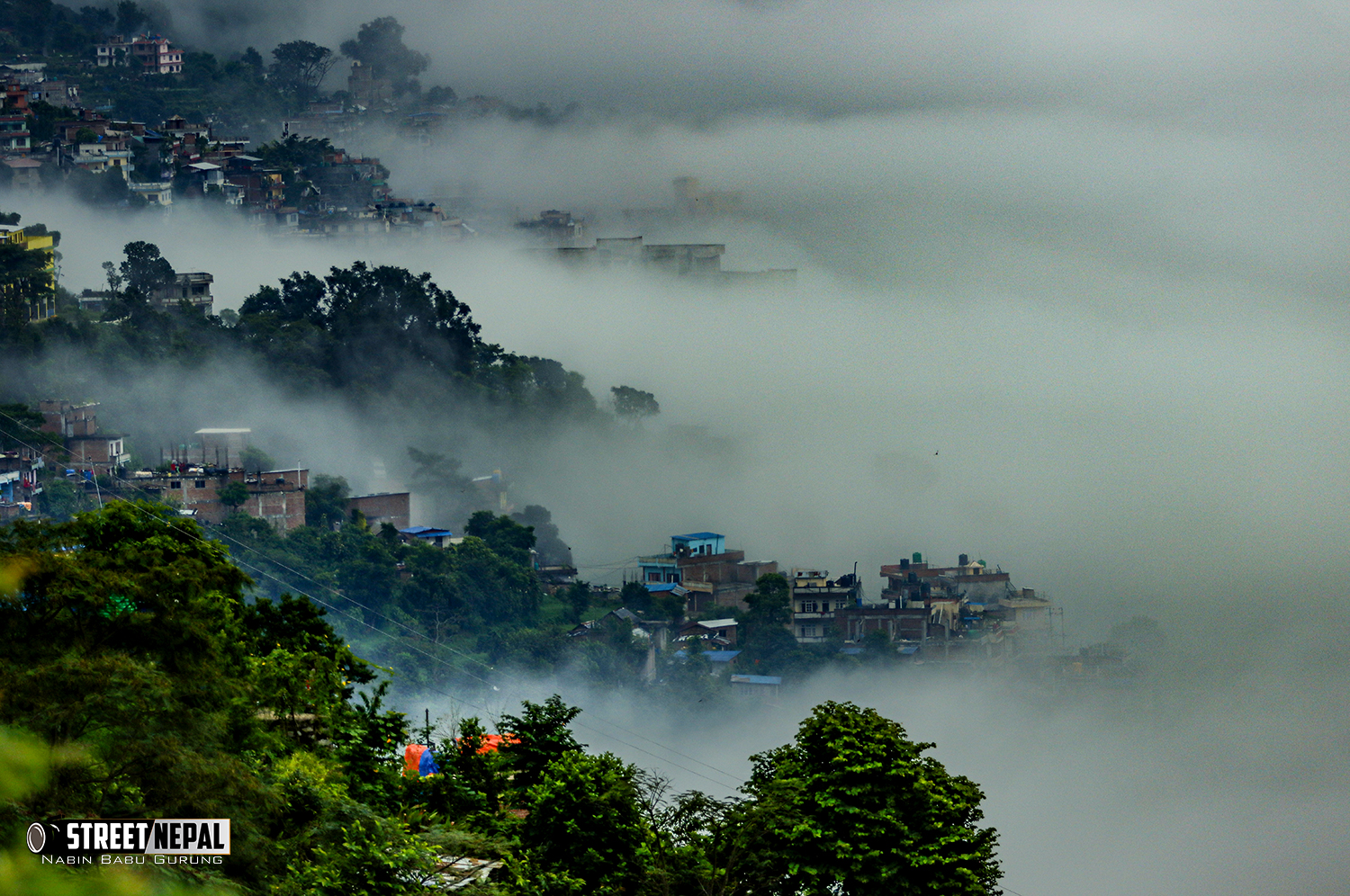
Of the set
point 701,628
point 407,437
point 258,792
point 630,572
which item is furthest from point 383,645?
point 258,792

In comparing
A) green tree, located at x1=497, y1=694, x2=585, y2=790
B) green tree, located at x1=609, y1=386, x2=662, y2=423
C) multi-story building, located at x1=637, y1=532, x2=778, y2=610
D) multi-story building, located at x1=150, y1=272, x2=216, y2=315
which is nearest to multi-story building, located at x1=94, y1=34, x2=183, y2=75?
multi-story building, located at x1=150, y1=272, x2=216, y2=315

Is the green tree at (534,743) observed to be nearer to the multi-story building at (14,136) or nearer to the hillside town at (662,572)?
the hillside town at (662,572)

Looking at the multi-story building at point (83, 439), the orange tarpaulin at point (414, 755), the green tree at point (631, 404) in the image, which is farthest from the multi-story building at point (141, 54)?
the orange tarpaulin at point (414, 755)

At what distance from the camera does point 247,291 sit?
8325 cm

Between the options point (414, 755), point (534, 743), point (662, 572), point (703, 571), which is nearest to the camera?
point (534, 743)

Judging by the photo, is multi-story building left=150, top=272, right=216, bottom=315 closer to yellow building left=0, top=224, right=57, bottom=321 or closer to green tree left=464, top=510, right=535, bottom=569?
yellow building left=0, top=224, right=57, bottom=321

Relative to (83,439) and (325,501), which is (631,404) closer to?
(325,501)

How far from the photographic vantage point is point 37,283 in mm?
57562

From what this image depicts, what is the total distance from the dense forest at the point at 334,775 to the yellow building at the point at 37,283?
44067mm

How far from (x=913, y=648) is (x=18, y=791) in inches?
2082

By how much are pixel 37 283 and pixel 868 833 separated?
172ft

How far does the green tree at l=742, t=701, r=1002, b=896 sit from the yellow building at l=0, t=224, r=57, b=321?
164ft

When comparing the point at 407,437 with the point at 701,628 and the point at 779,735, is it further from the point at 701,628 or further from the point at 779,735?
the point at 779,735

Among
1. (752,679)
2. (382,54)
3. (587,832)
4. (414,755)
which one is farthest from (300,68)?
(587,832)
